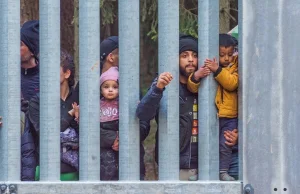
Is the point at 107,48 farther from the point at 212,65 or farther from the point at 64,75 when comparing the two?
the point at 212,65

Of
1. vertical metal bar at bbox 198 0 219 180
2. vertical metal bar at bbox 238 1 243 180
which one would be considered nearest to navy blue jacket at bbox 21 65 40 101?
vertical metal bar at bbox 198 0 219 180

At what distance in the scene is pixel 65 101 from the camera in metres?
5.65

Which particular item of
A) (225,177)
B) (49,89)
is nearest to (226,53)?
(225,177)

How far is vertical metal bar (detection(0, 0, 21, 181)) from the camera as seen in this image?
505 cm

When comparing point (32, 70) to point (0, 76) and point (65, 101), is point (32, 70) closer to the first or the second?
point (65, 101)

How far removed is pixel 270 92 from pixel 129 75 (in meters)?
0.72

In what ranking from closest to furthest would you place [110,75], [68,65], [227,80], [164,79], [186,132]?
[164,79]
[227,80]
[186,132]
[110,75]
[68,65]

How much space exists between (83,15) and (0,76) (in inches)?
21.0

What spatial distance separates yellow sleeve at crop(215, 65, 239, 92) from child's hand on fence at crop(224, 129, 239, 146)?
0.85ft

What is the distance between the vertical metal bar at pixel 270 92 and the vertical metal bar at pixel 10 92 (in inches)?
45.6

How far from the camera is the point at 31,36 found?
609 cm

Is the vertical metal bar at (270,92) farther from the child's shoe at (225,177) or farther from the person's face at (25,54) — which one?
the person's face at (25,54)

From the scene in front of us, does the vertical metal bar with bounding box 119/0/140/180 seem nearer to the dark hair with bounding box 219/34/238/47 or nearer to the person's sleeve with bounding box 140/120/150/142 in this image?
the person's sleeve with bounding box 140/120/150/142

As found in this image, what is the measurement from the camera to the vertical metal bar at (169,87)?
199 inches
